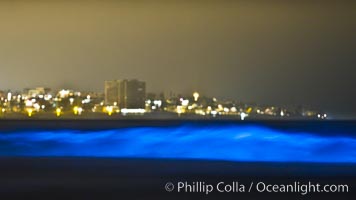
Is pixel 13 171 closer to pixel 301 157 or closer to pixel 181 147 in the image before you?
pixel 181 147

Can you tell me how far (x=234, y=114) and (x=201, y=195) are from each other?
0.52m

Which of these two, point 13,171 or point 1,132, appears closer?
point 1,132

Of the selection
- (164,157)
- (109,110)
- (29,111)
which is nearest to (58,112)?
(29,111)

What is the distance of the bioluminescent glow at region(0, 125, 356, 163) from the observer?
254 cm

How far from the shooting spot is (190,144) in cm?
267

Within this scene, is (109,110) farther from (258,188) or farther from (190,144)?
(258,188)

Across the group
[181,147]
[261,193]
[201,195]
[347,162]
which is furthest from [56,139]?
[347,162]

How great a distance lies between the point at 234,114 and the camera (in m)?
2.47

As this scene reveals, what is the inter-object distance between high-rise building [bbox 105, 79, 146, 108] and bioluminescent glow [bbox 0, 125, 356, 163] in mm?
179

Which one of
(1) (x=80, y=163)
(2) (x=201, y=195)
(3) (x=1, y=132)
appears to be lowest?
(2) (x=201, y=195)

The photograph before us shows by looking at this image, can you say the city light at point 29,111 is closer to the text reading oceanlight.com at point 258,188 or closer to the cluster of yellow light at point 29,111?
the cluster of yellow light at point 29,111

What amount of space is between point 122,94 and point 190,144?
52cm

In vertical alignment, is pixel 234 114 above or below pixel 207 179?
above

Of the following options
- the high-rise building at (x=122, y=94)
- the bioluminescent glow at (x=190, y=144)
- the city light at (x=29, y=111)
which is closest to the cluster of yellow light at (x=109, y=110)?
the high-rise building at (x=122, y=94)
